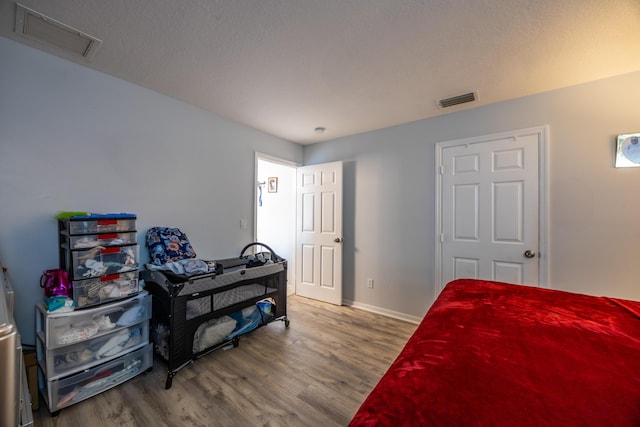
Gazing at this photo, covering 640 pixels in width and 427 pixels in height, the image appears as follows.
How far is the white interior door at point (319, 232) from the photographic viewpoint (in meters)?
3.51

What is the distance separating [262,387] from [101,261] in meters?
1.49

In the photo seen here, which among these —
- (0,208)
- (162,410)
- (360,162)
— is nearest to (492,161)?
(360,162)

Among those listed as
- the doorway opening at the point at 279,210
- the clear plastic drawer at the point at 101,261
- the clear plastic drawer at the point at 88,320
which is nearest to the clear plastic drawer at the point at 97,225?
the clear plastic drawer at the point at 101,261

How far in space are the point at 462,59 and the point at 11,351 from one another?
259 cm

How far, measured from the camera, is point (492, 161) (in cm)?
258

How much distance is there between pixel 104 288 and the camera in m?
1.74

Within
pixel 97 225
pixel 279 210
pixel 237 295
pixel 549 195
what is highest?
pixel 549 195

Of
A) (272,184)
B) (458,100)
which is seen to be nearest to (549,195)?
(458,100)

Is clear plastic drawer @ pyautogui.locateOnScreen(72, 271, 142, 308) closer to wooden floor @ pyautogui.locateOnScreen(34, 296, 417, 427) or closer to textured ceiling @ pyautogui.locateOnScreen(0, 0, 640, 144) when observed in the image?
wooden floor @ pyautogui.locateOnScreen(34, 296, 417, 427)

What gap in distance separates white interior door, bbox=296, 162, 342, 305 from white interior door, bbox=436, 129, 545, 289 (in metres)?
1.35

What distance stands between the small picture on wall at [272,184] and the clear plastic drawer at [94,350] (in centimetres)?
282

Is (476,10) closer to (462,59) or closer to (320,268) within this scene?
(462,59)

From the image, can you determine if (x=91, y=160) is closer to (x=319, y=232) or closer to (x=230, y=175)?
(x=230, y=175)

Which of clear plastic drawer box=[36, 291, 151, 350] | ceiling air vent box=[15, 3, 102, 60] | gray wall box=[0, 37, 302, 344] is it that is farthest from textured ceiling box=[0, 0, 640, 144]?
clear plastic drawer box=[36, 291, 151, 350]
